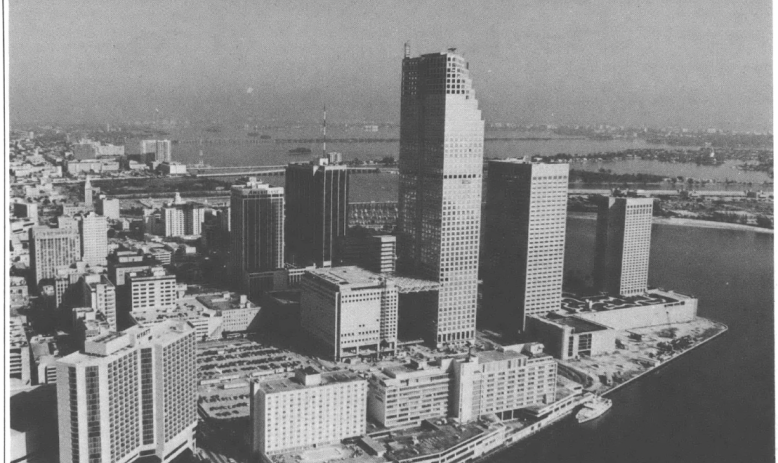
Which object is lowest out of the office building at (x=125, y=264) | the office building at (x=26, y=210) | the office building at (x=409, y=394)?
the office building at (x=409, y=394)

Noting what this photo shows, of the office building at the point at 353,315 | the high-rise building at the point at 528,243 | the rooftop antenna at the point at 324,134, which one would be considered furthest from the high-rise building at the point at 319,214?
the office building at the point at 353,315

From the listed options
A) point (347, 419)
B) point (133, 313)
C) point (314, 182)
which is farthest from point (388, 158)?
point (347, 419)

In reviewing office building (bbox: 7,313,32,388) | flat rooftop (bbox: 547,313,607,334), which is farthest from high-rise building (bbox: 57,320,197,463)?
flat rooftop (bbox: 547,313,607,334)

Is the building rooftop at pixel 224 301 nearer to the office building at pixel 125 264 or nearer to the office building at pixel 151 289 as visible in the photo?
the office building at pixel 151 289

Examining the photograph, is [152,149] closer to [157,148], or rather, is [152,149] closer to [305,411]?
[157,148]

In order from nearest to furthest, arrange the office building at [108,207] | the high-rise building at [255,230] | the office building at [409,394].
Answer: the office building at [409,394] → the high-rise building at [255,230] → the office building at [108,207]

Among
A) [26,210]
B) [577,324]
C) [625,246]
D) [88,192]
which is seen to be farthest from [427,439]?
[88,192]
